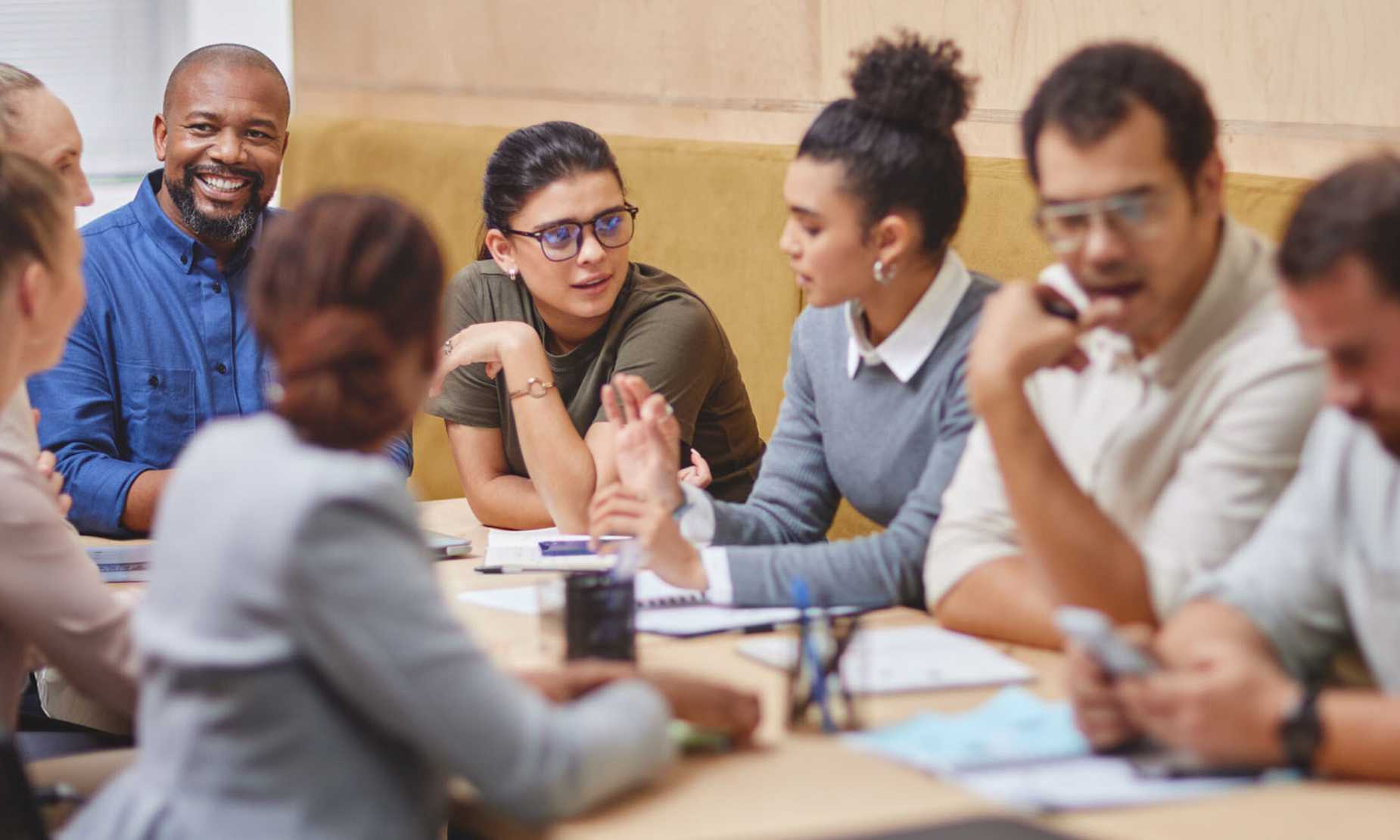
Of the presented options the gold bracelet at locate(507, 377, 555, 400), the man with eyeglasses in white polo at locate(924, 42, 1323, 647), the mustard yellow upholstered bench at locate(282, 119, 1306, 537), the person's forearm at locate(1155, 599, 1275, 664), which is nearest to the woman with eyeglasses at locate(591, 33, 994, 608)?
the mustard yellow upholstered bench at locate(282, 119, 1306, 537)

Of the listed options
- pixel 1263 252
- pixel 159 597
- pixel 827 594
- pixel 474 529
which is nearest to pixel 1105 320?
pixel 1263 252

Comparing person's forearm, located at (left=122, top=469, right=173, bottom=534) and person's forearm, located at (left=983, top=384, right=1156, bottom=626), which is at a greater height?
person's forearm, located at (left=983, top=384, right=1156, bottom=626)

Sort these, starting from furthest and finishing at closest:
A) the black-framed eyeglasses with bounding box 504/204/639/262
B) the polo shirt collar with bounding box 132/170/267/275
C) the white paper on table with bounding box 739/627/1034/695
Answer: the polo shirt collar with bounding box 132/170/267/275, the black-framed eyeglasses with bounding box 504/204/639/262, the white paper on table with bounding box 739/627/1034/695

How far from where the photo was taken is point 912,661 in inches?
70.0

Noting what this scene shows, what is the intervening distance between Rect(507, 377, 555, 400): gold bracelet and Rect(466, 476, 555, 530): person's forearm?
159 mm

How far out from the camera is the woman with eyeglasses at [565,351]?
2.80m

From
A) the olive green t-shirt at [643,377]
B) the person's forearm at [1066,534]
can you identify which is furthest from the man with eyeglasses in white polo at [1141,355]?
the olive green t-shirt at [643,377]

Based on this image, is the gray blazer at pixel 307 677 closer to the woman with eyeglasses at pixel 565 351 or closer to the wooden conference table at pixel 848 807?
the wooden conference table at pixel 848 807

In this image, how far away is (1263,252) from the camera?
181 centimetres

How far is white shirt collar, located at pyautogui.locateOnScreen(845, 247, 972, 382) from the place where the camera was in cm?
225

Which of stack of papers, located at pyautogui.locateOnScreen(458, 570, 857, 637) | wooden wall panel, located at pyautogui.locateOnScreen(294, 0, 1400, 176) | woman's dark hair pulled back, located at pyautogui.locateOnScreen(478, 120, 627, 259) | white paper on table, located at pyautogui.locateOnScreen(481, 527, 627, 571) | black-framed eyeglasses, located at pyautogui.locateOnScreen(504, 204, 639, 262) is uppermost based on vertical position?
wooden wall panel, located at pyautogui.locateOnScreen(294, 0, 1400, 176)

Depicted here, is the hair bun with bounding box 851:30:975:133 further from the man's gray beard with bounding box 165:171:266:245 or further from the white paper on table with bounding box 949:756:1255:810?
the man's gray beard with bounding box 165:171:266:245

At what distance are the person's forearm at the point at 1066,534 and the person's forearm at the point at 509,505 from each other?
1.22 metres

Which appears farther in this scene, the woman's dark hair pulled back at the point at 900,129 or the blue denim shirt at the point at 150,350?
the blue denim shirt at the point at 150,350
